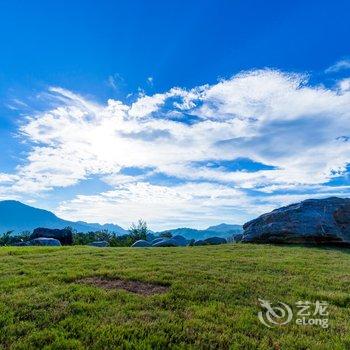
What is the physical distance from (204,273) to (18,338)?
876 centimetres

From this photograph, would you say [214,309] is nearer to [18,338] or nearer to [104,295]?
[104,295]

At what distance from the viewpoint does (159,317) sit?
10117 mm

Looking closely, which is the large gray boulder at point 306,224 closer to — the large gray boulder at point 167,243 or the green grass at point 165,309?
the large gray boulder at point 167,243

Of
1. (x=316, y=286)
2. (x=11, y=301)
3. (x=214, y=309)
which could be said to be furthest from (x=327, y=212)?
(x=11, y=301)

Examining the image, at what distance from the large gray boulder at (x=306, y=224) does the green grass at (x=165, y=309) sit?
17.6m

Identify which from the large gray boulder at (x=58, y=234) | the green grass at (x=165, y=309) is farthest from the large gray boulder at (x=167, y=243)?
the green grass at (x=165, y=309)

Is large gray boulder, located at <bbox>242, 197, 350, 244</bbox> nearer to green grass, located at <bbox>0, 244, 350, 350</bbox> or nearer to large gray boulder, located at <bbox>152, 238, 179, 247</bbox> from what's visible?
large gray boulder, located at <bbox>152, 238, 179, 247</bbox>

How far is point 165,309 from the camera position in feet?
35.7

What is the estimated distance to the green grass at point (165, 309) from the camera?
880 cm

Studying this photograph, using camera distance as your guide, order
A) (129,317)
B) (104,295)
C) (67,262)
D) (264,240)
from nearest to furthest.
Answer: (129,317)
(104,295)
(67,262)
(264,240)

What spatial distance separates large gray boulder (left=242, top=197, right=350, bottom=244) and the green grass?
694 inches

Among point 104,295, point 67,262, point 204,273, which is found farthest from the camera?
point 67,262

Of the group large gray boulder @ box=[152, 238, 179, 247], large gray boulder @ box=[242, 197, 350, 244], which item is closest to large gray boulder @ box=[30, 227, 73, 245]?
large gray boulder @ box=[152, 238, 179, 247]

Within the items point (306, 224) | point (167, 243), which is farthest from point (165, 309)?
point (167, 243)
